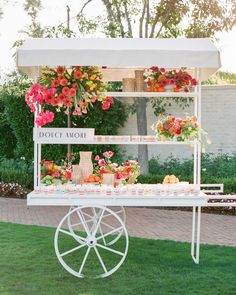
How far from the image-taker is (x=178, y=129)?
6.76 metres

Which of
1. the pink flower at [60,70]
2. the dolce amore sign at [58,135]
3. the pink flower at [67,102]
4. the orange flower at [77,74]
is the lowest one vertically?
the dolce amore sign at [58,135]

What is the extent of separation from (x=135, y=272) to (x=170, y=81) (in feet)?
6.24

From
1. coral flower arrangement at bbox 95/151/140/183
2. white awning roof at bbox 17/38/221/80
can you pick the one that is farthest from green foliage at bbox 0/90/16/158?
white awning roof at bbox 17/38/221/80

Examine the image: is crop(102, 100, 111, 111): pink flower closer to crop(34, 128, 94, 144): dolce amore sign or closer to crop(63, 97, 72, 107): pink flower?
crop(63, 97, 72, 107): pink flower

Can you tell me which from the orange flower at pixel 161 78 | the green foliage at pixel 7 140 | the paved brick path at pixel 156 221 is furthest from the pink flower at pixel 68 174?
the green foliage at pixel 7 140

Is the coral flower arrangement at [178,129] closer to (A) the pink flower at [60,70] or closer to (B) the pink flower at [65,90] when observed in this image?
(B) the pink flower at [65,90]

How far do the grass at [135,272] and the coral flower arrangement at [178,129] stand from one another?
1.25 m

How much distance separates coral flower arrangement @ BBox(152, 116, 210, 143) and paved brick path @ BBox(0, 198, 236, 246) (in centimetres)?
227

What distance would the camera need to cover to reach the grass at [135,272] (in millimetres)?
6113

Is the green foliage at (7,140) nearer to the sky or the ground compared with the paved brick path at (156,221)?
nearer to the sky

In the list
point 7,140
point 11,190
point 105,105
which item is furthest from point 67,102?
point 7,140

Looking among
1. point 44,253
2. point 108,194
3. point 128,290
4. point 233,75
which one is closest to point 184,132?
point 108,194

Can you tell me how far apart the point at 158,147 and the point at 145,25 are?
245 centimetres

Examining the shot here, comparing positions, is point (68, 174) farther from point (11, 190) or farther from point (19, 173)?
point (19, 173)
